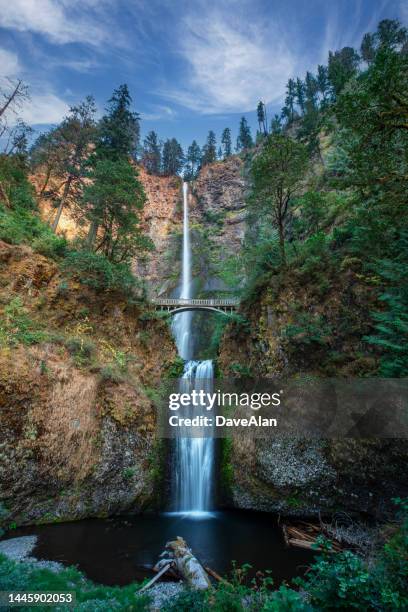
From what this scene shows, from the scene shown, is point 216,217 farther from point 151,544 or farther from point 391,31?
point 151,544

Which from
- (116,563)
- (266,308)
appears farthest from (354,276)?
(116,563)

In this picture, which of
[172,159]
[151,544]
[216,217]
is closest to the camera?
[151,544]

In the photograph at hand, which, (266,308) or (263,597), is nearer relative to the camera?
(263,597)

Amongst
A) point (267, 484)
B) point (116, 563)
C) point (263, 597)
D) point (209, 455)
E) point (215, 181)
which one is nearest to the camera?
point (263, 597)

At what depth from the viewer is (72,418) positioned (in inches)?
418

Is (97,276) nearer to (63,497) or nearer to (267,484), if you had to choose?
(63,497)

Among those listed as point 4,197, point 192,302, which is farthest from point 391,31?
point 4,197

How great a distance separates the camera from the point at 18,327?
36.8ft

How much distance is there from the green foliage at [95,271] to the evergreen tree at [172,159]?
4600 cm

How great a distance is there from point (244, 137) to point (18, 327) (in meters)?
63.9

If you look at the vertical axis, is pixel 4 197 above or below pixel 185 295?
above

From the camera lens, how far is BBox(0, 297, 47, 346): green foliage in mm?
10602

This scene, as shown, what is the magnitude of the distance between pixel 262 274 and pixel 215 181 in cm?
3808

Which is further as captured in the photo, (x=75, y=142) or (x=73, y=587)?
(x=75, y=142)
